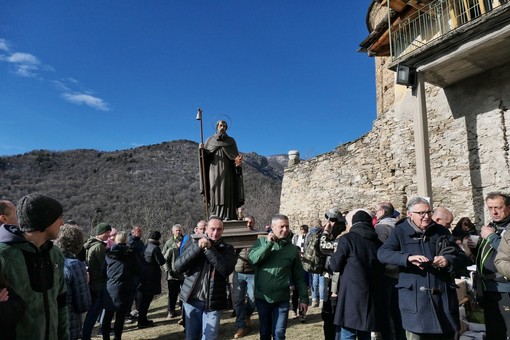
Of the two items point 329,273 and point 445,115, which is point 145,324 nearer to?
point 329,273

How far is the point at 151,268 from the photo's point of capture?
6.57m

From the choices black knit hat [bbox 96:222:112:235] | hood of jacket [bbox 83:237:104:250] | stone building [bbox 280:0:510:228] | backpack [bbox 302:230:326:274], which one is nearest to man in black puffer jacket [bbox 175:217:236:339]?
backpack [bbox 302:230:326:274]

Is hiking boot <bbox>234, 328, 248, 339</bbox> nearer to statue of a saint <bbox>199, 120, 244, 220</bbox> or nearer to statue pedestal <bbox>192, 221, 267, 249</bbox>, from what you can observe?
statue pedestal <bbox>192, 221, 267, 249</bbox>

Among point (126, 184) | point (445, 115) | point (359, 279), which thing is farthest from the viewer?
point (126, 184)

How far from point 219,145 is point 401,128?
22.8 feet

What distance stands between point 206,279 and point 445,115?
8730 mm

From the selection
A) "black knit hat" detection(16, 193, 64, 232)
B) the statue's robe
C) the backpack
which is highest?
the statue's robe

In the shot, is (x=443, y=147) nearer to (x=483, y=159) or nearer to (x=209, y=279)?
(x=483, y=159)

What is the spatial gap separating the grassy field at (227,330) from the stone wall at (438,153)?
5.30 metres

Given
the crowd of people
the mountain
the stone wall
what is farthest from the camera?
the mountain

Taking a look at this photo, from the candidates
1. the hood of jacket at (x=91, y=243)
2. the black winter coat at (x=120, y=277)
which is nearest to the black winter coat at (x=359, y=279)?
the black winter coat at (x=120, y=277)

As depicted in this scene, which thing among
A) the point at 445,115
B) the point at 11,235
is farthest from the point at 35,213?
the point at 445,115

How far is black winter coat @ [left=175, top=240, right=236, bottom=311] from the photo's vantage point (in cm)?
335

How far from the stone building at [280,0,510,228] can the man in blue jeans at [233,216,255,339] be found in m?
5.14
